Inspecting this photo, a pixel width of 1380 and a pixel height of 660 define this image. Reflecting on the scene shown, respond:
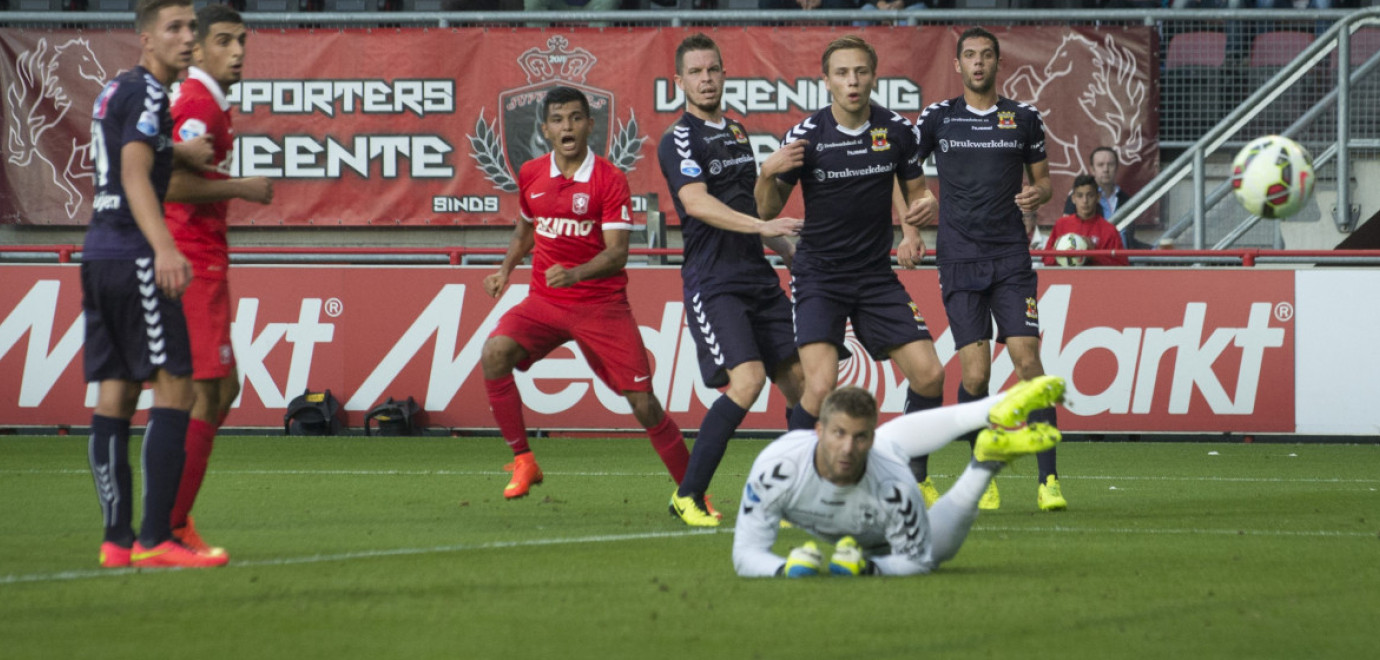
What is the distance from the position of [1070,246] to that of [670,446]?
6.76 meters

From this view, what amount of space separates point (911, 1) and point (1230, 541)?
436 inches

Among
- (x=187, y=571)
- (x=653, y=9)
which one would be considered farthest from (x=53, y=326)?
(x=187, y=571)

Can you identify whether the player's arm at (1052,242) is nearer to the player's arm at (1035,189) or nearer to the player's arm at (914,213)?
the player's arm at (1035,189)

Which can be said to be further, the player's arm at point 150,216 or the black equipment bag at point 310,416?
the black equipment bag at point 310,416

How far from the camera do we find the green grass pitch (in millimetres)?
4652

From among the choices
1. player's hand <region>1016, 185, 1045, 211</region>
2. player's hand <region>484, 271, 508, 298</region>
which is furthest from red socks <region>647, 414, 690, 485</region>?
player's hand <region>1016, 185, 1045, 211</region>

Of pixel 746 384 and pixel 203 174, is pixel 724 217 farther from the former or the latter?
pixel 203 174

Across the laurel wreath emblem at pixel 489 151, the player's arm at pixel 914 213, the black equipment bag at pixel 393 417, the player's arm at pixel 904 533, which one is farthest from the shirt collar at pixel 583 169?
the laurel wreath emblem at pixel 489 151

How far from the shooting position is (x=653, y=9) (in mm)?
17156

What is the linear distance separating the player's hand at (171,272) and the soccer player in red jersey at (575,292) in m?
3.00

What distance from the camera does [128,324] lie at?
19.4 ft

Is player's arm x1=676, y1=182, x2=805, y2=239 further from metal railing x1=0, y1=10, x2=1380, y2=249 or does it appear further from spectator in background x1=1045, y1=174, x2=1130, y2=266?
metal railing x1=0, y1=10, x2=1380, y2=249

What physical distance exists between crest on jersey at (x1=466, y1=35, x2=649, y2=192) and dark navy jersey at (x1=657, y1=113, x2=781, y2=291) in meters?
8.32

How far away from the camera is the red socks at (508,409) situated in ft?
29.5
